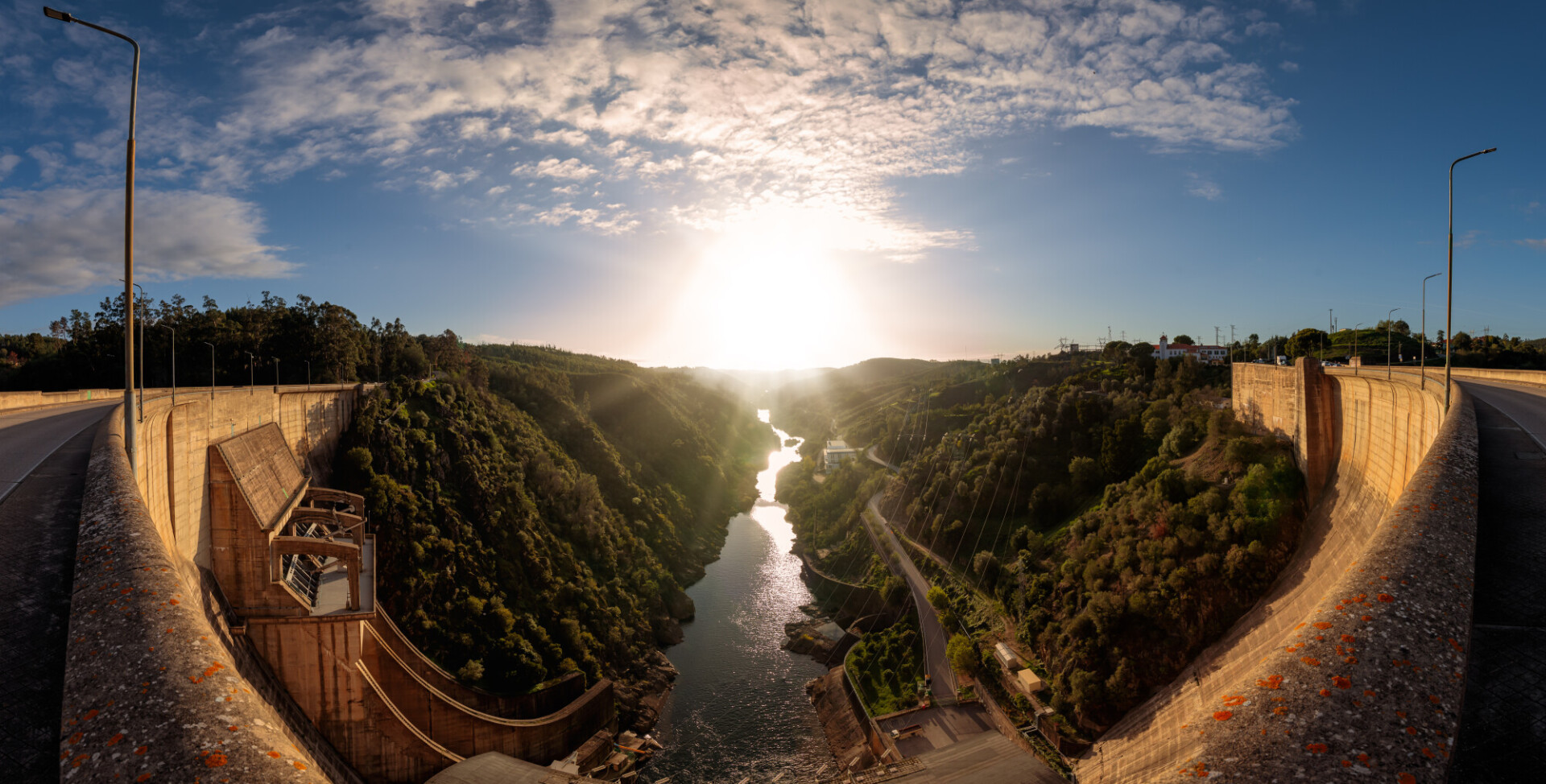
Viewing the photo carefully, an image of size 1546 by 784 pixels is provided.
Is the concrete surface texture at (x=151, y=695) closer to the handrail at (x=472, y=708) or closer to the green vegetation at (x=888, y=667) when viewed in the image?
the handrail at (x=472, y=708)

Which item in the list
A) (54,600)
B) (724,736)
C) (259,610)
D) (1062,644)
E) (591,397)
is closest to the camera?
(54,600)

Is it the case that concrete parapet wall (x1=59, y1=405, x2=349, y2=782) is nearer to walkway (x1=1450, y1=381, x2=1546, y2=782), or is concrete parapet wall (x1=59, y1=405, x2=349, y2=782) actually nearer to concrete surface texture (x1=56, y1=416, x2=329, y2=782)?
concrete surface texture (x1=56, y1=416, x2=329, y2=782)

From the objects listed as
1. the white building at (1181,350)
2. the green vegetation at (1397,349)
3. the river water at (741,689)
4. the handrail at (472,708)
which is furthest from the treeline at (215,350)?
the white building at (1181,350)

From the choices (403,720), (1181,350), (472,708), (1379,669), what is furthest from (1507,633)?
(1181,350)

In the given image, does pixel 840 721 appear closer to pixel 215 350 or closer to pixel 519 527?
pixel 519 527

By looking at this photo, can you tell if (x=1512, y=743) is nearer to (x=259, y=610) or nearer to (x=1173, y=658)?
(x=1173, y=658)

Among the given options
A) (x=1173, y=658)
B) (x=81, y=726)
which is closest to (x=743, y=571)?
(x=1173, y=658)
